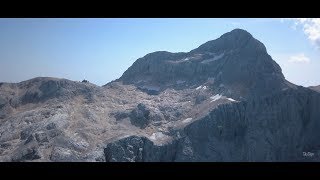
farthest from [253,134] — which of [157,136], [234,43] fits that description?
[234,43]

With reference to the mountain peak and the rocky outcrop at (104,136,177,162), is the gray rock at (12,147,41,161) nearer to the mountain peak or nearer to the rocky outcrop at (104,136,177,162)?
the rocky outcrop at (104,136,177,162)

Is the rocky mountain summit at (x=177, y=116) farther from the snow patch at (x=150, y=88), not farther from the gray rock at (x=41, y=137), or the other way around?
the snow patch at (x=150, y=88)

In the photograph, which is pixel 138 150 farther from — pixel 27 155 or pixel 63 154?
pixel 27 155

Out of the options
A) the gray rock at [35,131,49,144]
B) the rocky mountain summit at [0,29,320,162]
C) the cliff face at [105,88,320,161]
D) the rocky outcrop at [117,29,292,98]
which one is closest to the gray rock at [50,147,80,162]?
the rocky mountain summit at [0,29,320,162]

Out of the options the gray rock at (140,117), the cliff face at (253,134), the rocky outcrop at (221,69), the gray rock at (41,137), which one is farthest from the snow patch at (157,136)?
the gray rock at (41,137)
